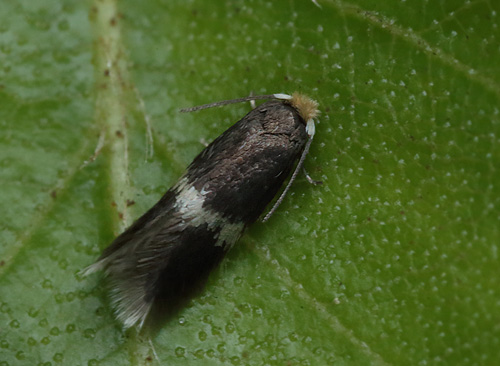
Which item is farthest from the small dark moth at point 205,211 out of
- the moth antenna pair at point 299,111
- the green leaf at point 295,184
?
the green leaf at point 295,184

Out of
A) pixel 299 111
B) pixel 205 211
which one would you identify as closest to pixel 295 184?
pixel 299 111

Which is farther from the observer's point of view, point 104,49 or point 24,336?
point 104,49

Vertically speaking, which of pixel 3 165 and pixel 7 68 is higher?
pixel 7 68

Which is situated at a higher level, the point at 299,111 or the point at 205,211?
the point at 299,111

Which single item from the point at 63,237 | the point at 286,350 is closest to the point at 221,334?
the point at 286,350

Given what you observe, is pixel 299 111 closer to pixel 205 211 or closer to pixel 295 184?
pixel 295 184

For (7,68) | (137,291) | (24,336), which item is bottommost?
(24,336)

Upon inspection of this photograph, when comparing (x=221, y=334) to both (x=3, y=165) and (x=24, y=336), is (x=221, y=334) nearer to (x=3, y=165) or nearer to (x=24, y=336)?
(x=24, y=336)
